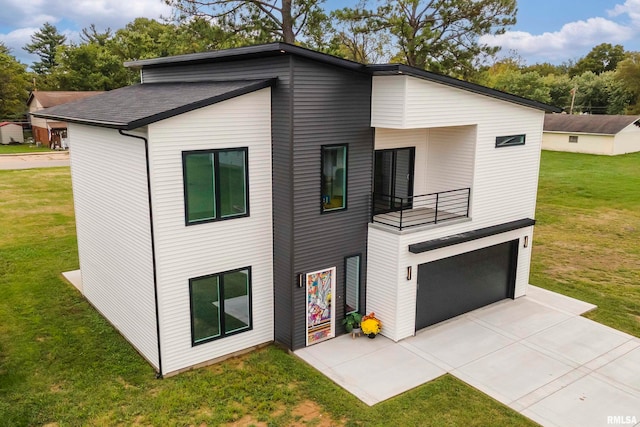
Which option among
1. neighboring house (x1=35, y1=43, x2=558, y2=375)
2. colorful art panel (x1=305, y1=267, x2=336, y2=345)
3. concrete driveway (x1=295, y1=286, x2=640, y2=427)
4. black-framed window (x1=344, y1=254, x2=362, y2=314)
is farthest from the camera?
black-framed window (x1=344, y1=254, x2=362, y2=314)

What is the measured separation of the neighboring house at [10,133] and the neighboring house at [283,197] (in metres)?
46.0

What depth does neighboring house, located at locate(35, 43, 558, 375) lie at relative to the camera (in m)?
10.1

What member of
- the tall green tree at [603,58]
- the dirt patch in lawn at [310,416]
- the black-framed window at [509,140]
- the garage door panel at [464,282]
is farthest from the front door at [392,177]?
the tall green tree at [603,58]

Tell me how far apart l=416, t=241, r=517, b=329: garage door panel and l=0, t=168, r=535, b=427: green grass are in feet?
8.86

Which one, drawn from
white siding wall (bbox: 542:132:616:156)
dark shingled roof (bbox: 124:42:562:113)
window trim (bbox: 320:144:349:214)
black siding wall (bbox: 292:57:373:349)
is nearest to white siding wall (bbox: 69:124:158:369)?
dark shingled roof (bbox: 124:42:562:113)

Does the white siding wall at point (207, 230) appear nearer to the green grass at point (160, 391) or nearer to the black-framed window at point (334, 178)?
the green grass at point (160, 391)

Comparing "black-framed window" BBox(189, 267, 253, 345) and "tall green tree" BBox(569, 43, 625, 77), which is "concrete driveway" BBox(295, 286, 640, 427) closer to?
"black-framed window" BBox(189, 267, 253, 345)

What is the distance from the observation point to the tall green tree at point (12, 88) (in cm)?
5378

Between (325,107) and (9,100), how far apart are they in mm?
56327

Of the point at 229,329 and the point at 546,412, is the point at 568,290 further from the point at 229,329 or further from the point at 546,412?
the point at 229,329

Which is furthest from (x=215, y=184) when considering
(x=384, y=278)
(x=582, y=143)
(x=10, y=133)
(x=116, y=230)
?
(x=10, y=133)

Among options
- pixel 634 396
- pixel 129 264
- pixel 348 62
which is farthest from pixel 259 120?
pixel 634 396

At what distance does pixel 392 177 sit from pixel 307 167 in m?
3.29

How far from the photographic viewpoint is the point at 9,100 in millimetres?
54844
